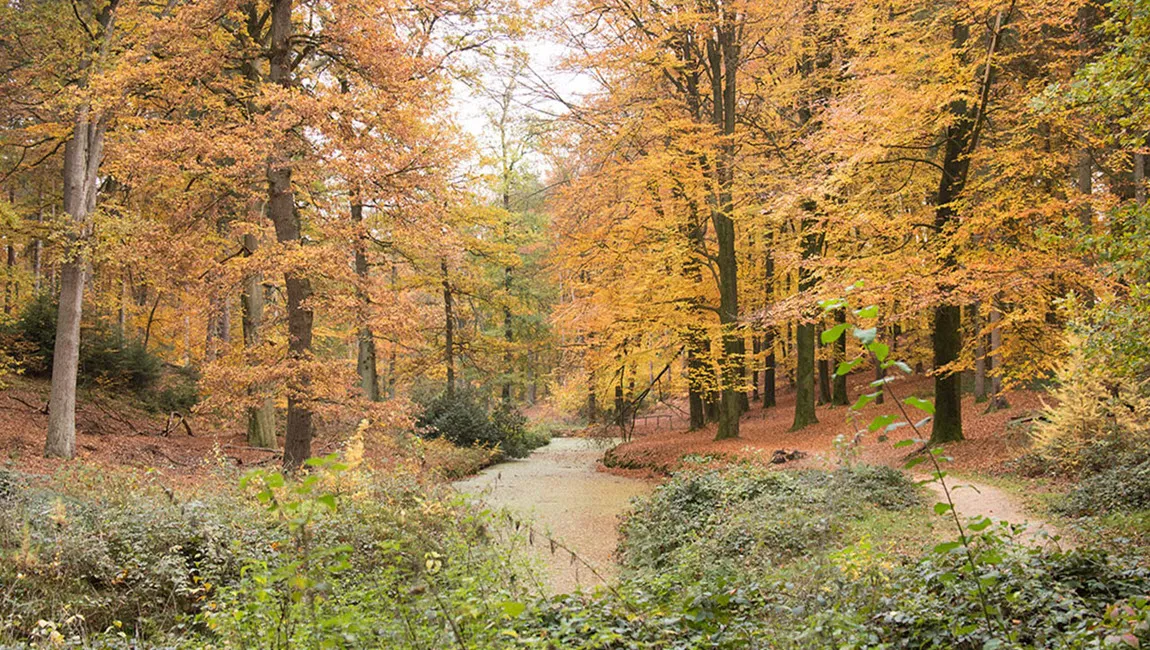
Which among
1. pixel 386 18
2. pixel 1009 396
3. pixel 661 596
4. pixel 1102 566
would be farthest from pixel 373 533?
pixel 1009 396

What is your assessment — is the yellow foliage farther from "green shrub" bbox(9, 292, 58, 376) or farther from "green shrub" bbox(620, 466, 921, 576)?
"green shrub" bbox(9, 292, 58, 376)

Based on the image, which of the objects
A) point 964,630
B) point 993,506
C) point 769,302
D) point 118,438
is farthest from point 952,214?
point 118,438

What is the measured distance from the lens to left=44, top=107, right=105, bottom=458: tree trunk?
11.3 meters

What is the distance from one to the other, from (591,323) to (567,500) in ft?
17.0

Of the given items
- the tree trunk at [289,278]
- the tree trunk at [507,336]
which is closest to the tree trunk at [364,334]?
the tree trunk at [289,278]

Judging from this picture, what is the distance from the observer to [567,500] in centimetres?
1330

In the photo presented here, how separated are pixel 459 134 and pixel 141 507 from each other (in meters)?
9.41

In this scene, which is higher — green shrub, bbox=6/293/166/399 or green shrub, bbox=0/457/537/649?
green shrub, bbox=6/293/166/399

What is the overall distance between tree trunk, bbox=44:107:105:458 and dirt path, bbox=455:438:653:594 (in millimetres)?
6786

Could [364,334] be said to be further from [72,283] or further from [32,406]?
[32,406]

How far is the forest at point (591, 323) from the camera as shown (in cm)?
444

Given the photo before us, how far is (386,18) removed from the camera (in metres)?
11.0

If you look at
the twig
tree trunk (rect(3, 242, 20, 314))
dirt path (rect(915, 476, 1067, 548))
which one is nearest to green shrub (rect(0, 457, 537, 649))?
dirt path (rect(915, 476, 1067, 548))

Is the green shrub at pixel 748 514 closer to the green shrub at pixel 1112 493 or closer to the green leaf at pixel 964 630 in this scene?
the green shrub at pixel 1112 493
